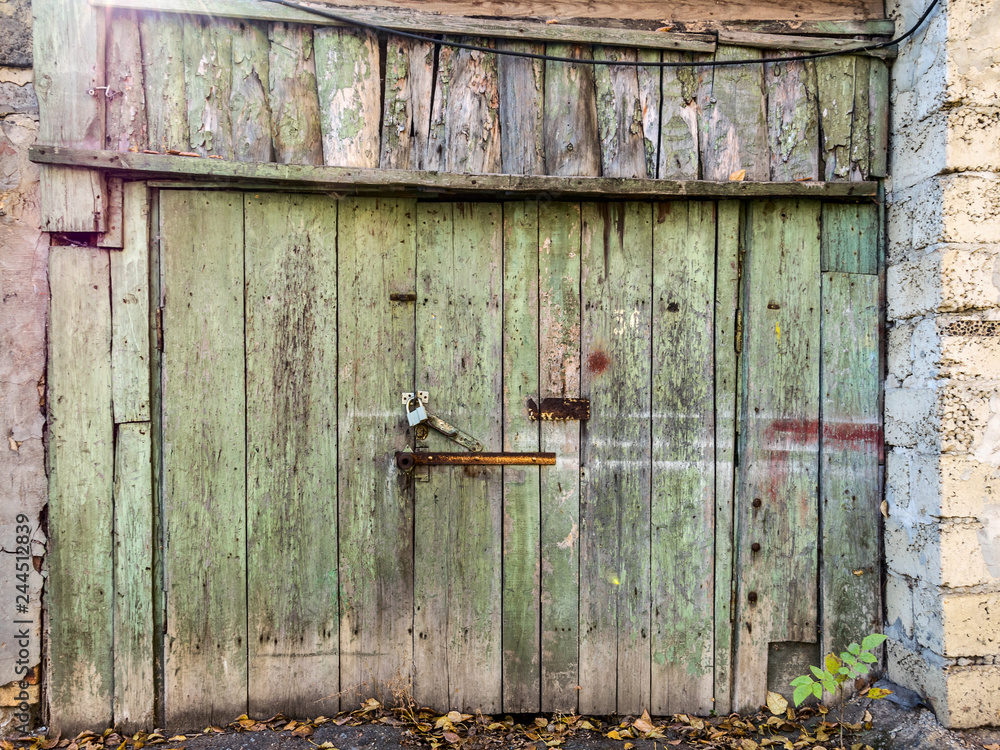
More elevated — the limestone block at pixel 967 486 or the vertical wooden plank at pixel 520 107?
the vertical wooden plank at pixel 520 107

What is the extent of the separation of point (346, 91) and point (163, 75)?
66 cm

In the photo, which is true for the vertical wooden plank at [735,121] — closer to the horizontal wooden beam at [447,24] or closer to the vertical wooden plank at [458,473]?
the horizontal wooden beam at [447,24]

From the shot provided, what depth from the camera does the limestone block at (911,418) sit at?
197cm

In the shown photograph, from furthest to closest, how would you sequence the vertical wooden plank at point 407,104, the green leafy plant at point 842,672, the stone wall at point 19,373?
1. the vertical wooden plank at point 407,104
2. the stone wall at point 19,373
3. the green leafy plant at point 842,672

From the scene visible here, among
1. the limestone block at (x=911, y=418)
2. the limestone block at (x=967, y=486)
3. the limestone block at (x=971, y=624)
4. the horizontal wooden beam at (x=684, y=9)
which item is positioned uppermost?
the horizontal wooden beam at (x=684, y=9)

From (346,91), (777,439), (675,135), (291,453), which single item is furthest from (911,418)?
(346,91)

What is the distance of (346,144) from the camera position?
208 centimetres

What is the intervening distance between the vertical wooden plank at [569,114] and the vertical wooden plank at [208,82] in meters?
1.21

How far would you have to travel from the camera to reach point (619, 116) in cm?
214

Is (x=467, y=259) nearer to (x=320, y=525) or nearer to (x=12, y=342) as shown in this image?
(x=320, y=525)

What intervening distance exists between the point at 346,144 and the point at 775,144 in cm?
167

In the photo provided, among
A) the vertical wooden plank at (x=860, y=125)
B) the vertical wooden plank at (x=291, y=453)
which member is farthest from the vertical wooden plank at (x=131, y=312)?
the vertical wooden plank at (x=860, y=125)

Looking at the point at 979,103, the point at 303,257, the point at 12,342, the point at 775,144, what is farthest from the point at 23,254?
the point at 979,103

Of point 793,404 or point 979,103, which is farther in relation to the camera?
point 793,404
